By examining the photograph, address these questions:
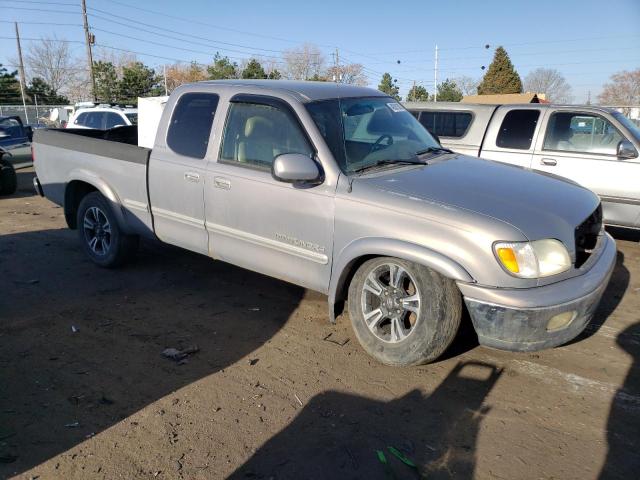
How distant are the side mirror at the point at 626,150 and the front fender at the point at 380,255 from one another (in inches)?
182

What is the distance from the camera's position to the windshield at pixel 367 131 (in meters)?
3.95

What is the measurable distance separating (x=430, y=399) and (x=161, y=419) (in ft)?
5.53

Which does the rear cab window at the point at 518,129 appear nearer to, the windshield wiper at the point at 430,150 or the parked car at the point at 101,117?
the windshield wiper at the point at 430,150

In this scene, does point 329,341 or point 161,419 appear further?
point 329,341

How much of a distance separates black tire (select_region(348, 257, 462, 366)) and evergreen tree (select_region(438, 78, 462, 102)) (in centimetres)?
5085

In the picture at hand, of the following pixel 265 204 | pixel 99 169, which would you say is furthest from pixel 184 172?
pixel 99 169

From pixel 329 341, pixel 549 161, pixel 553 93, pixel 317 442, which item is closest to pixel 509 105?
pixel 549 161

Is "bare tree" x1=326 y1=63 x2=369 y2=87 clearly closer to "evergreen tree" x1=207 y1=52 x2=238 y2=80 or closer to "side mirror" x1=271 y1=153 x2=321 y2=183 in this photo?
"evergreen tree" x1=207 y1=52 x2=238 y2=80

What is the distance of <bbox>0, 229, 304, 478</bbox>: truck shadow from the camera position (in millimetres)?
3124

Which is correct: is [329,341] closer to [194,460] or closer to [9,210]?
[194,460]

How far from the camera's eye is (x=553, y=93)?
60.6m

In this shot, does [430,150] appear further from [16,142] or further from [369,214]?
[16,142]

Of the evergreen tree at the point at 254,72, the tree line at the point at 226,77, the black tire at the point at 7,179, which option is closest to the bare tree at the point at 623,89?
the tree line at the point at 226,77

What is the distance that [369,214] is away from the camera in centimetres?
355
